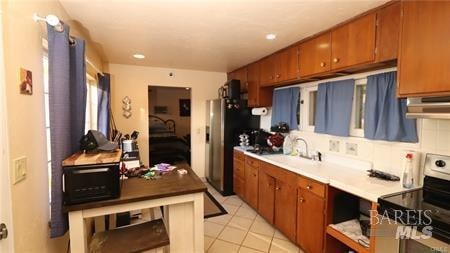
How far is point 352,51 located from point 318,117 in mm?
937

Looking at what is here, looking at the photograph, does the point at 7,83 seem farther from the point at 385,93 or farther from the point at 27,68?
the point at 385,93

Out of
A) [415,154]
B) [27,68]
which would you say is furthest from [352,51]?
[27,68]

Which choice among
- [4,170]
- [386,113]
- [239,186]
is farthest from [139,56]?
[386,113]

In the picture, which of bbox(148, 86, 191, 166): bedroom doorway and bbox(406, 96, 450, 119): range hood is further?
bbox(148, 86, 191, 166): bedroom doorway

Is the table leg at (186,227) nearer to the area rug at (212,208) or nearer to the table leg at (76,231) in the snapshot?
the table leg at (76,231)

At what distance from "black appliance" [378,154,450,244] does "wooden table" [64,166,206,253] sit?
4.26 feet

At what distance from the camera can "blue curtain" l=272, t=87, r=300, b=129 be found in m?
3.18

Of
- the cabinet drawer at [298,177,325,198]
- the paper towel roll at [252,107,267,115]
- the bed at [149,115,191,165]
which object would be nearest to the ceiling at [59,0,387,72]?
the paper towel roll at [252,107,267,115]

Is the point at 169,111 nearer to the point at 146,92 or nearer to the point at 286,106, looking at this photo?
the point at 146,92

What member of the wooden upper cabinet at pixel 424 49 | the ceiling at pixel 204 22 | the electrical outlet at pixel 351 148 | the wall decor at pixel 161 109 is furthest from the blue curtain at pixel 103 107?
the wall decor at pixel 161 109

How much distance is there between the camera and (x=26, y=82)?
1.24m

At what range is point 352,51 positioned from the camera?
6.51 feet

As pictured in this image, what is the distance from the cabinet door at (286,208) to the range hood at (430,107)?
49.4 inches

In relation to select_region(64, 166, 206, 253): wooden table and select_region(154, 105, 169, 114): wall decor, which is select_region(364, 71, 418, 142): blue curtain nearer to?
select_region(64, 166, 206, 253): wooden table
